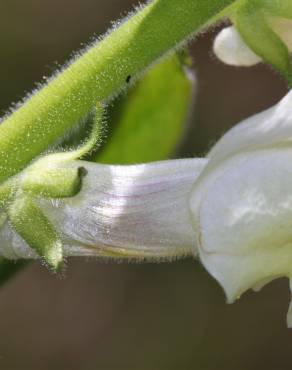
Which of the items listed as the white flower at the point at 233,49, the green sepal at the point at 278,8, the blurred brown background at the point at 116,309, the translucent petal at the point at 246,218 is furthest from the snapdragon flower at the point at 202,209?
the blurred brown background at the point at 116,309

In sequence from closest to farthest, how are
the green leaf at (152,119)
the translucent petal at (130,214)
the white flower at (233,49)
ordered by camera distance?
the translucent petal at (130,214) → the white flower at (233,49) → the green leaf at (152,119)

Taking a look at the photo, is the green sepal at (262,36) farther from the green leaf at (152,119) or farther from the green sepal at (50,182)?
the green leaf at (152,119)

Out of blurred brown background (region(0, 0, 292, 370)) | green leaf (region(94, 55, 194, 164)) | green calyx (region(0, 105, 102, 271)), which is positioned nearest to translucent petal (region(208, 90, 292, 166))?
green calyx (region(0, 105, 102, 271))

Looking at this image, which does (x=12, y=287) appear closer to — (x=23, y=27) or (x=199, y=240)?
(x=23, y=27)

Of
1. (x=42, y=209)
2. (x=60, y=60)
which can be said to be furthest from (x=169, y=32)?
(x=60, y=60)

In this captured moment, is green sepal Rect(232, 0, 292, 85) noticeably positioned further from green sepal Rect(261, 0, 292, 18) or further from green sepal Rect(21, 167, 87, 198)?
green sepal Rect(21, 167, 87, 198)

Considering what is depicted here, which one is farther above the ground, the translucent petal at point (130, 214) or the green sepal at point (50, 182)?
the green sepal at point (50, 182)

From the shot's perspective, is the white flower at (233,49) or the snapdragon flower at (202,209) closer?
the snapdragon flower at (202,209)
